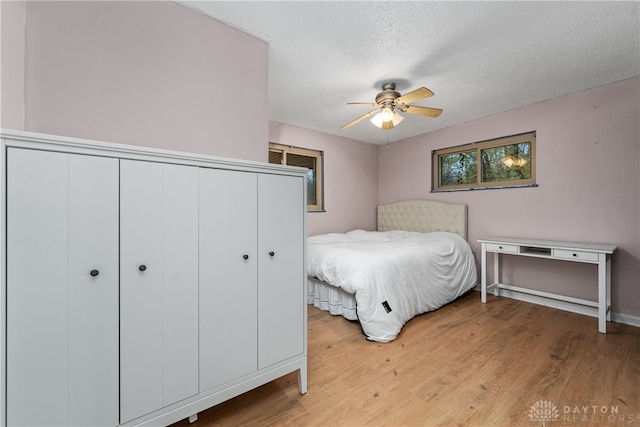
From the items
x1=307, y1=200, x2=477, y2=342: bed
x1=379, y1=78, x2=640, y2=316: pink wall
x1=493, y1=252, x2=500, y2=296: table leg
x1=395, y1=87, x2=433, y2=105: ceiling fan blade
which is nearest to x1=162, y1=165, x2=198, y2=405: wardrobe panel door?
x1=307, y1=200, x2=477, y2=342: bed

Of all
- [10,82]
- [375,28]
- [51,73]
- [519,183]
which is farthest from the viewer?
[519,183]

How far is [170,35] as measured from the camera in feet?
5.28

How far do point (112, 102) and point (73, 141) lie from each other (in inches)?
25.4

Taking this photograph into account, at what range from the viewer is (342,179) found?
461cm


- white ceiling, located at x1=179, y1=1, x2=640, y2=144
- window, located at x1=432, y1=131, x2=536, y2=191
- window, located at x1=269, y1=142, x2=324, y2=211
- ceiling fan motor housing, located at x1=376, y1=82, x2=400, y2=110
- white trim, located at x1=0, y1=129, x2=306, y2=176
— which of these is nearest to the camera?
white trim, located at x1=0, y1=129, x2=306, y2=176

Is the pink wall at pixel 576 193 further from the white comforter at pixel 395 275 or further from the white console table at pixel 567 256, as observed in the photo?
the white comforter at pixel 395 275

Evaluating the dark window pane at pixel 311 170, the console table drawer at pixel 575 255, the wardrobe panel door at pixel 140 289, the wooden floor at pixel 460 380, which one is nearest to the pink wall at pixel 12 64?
the wardrobe panel door at pixel 140 289

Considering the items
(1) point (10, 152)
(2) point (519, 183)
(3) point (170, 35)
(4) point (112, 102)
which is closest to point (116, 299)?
(1) point (10, 152)

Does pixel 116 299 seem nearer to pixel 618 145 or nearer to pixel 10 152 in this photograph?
pixel 10 152

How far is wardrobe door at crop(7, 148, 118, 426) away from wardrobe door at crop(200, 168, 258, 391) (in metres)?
0.33

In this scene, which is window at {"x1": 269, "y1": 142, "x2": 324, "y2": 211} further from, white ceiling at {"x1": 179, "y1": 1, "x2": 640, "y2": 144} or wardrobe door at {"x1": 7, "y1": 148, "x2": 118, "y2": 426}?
wardrobe door at {"x1": 7, "y1": 148, "x2": 118, "y2": 426}

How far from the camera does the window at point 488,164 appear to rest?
3340mm

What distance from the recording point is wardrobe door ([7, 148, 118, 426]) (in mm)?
868

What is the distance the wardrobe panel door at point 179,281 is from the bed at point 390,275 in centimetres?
147
